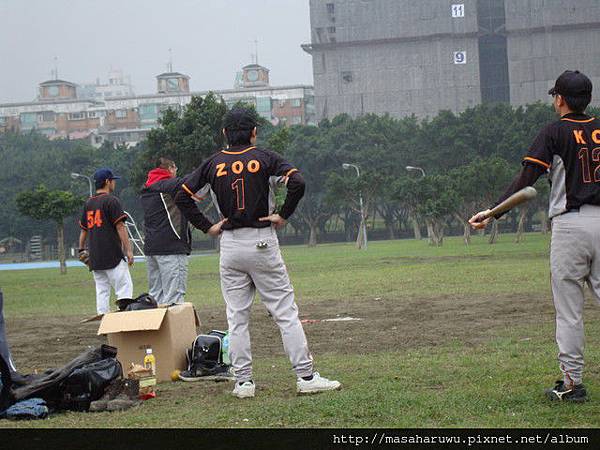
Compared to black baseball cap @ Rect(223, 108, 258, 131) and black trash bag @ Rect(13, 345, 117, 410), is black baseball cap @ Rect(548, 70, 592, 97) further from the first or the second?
black trash bag @ Rect(13, 345, 117, 410)

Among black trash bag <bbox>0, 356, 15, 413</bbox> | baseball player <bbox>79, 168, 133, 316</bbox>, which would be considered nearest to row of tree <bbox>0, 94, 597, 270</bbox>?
baseball player <bbox>79, 168, 133, 316</bbox>

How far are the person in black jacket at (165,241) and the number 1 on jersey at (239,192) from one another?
13.9ft

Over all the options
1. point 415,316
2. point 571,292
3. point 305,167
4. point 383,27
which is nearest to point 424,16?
point 383,27

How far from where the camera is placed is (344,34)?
114 metres

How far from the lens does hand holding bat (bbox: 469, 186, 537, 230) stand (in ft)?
22.5

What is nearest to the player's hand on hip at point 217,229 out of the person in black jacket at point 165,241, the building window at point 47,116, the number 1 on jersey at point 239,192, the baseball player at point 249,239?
the baseball player at point 249,239

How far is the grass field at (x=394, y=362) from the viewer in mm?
6742

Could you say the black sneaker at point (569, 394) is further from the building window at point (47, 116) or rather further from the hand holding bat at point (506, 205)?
the building window at point (47, 116)

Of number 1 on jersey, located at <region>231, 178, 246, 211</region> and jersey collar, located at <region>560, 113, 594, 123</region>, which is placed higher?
jersey collar, located at <region>560, 113, 594, 123</region>

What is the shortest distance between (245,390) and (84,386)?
119 cm

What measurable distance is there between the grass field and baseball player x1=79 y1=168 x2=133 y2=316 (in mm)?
1007

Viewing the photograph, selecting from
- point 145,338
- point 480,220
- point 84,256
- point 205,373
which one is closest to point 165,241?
point 84,256

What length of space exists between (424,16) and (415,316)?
101030 mm
